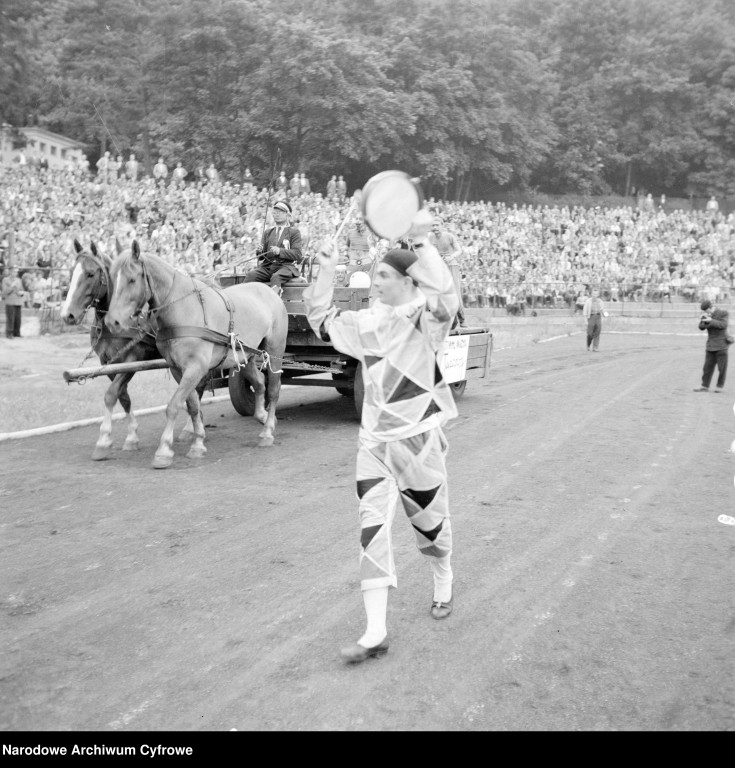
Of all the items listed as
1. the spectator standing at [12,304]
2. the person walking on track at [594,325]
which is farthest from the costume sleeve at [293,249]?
the person walking on track at [594,325]

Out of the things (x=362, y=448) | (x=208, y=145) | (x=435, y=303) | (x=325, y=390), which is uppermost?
(x=208, y=145)

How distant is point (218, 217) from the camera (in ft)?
90.1

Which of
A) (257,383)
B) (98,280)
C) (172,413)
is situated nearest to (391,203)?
(172,413)

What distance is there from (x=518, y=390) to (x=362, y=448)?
11.5 meters

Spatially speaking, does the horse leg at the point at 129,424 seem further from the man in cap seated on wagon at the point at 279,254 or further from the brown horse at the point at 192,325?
the man in cap seated on wagon at the point at 279,254

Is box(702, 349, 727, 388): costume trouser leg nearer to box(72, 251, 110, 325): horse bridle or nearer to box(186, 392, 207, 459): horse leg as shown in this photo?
box(186, 392, 207, 459): horse leg

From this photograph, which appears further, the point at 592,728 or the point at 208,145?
the point at 208,145

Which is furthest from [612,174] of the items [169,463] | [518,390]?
[169,463]

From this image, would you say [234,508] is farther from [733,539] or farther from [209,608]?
[733,539]

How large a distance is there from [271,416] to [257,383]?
56 centimetres

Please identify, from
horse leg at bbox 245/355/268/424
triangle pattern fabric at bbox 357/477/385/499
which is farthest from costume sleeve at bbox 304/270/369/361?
horse leg at bbox 245/355/268/424

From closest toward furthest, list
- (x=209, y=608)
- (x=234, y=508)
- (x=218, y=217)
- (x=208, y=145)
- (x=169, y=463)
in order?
(x=209, y=608)
(x=234, y=508)
(x=169, y=463)
(x=218, y=217)
(x=208, y=145)

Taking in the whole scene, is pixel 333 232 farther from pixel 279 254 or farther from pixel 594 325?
pixel 279 254

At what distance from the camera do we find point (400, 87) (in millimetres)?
49375
